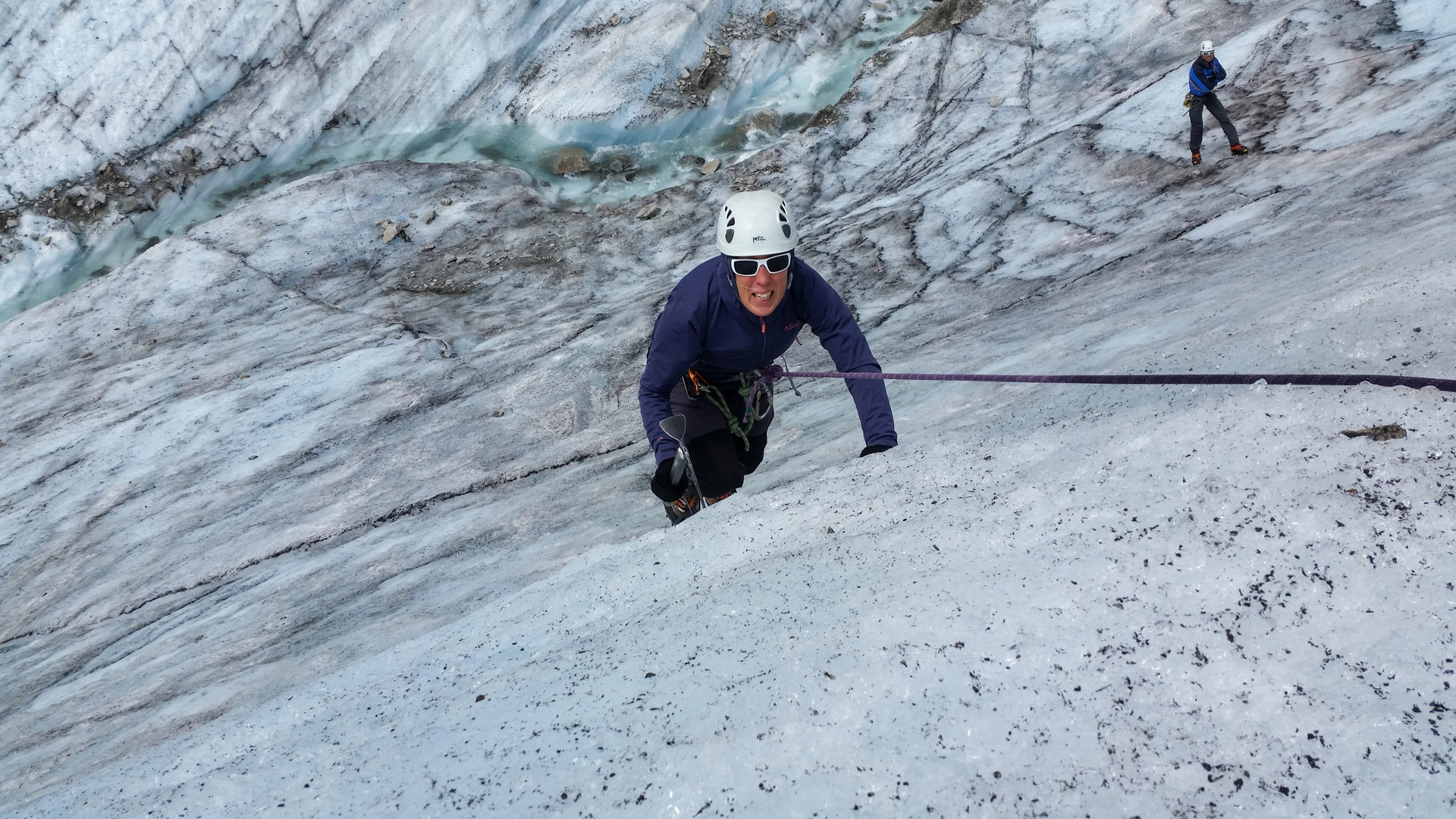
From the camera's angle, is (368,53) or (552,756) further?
(368,53)

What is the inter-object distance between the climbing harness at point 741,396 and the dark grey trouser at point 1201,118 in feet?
21.7

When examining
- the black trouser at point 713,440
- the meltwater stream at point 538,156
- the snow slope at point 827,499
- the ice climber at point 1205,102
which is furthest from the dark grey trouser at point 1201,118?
the black trouser at point 713,440

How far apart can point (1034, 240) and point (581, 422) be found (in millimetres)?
4989

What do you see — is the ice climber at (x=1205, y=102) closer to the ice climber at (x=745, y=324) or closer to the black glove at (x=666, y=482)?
the ice climber at (x=745, y=324)

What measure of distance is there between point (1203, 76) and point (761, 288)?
757 centimetres

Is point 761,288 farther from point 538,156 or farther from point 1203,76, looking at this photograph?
point 538,156

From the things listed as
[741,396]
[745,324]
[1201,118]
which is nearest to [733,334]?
[745,324]

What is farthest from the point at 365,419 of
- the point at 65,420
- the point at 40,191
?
the point at 40,191

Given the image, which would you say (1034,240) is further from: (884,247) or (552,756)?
(552,756)

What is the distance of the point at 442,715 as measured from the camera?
2375 millimetres

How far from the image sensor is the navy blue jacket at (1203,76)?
8.63 metres

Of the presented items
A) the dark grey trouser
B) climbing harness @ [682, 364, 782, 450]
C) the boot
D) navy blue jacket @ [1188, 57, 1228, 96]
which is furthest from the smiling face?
navy blue jacket @ [1188, 57, 1228, 96]

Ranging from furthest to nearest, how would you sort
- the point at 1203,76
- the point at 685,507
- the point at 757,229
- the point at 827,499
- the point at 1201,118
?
1. the point at 1203,76
2. the point at 1201,118
3. the point at 685,507
4. the point at 757,229
5. the point at 827,499

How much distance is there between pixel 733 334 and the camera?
375cm
